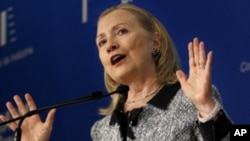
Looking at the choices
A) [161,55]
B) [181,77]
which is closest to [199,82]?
[181,77]

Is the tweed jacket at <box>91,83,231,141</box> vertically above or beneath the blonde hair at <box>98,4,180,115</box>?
beneath

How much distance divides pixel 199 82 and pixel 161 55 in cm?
32

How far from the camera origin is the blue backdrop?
2754 millimetres

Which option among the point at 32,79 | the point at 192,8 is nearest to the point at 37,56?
the point at 32,79

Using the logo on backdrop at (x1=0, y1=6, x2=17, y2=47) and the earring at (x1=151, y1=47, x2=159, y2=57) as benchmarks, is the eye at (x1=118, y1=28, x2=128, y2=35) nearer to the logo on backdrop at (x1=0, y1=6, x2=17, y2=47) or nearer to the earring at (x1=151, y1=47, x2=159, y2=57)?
the earring at (x1=151, y1=47, x2=159, y2=57)

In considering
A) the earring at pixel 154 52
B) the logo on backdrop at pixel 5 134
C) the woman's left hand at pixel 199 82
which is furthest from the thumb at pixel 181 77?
the logo on backdrop at pixel 5 134

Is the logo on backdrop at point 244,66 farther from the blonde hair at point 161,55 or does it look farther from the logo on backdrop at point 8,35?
the logo on backdrop at point 8,35

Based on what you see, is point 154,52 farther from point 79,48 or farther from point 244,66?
point 79,48

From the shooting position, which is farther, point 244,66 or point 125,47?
point 244,66

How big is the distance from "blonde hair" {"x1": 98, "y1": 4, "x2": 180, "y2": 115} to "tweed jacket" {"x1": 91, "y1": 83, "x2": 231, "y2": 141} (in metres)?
0.05

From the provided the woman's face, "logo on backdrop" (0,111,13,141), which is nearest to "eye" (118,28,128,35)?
the woman's face

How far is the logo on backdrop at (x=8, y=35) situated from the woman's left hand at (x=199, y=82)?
5.49 feet

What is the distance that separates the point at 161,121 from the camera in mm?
2293

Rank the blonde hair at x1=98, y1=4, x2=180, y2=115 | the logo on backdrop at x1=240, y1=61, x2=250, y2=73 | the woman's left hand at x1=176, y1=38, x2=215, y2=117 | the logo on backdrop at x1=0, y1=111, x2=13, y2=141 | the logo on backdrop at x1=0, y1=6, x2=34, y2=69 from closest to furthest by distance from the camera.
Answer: the woman's left hand at x1=176, y1=38, x2=215, y2=117 → the blonde hair at x1=98, y1=4, x2=180, y2=115 → the logo on backdrop at x1=240, y1=61, x2=250, y2=73 → the logo on backdrop at x1=0, y1=111, x2=13, y2=141 → the logo on backdrop at x1=0, y1=6, x2=34, y2=69
